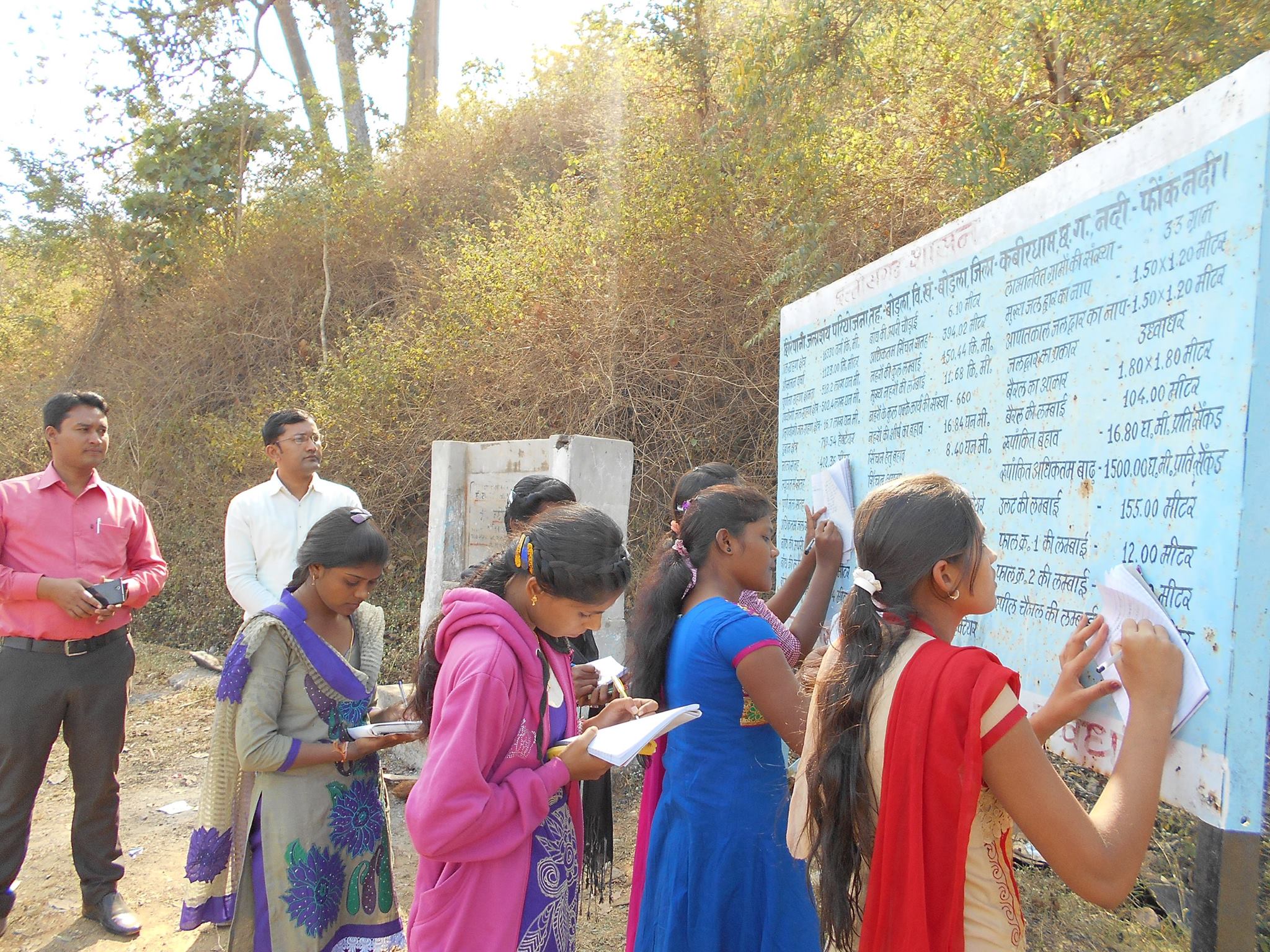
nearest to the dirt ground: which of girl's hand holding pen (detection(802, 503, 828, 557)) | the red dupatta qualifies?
girl's hand holding pen (detection(802, 503, 828, 557))

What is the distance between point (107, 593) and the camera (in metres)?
3.71

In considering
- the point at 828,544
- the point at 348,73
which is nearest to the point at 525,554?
the point at 828,544

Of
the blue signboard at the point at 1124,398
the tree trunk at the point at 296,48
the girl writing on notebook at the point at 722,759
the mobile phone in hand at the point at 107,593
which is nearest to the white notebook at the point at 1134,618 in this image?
the blue signboard at the point at 1124,398

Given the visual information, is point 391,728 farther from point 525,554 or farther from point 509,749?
point 525,554

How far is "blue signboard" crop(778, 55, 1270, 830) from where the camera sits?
4.73 feet

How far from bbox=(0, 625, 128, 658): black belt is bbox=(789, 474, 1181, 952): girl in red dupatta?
132 inches

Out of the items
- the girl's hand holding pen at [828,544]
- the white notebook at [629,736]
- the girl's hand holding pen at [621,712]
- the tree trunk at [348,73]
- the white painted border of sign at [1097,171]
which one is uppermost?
the tree trunk at [348,73]

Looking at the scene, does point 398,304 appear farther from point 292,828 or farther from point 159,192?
point 292,828

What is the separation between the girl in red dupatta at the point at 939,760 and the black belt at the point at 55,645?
132 inches

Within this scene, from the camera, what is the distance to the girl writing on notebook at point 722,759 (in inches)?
88.3

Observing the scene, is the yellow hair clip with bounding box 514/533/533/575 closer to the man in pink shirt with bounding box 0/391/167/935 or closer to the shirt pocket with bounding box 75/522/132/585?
the man in pink shirt with bounding box 0/391/167/935

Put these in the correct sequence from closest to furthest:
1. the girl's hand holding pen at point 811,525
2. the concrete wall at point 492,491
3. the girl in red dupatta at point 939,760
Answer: the girl in red dupatta at point 939,760 < the girl's hand holding pen at point 811,525 < the concrete wall at point 492,491

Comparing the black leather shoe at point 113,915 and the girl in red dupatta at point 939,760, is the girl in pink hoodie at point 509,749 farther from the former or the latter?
the black leather shoe at point 113,915

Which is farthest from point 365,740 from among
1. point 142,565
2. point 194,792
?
point 194,792
